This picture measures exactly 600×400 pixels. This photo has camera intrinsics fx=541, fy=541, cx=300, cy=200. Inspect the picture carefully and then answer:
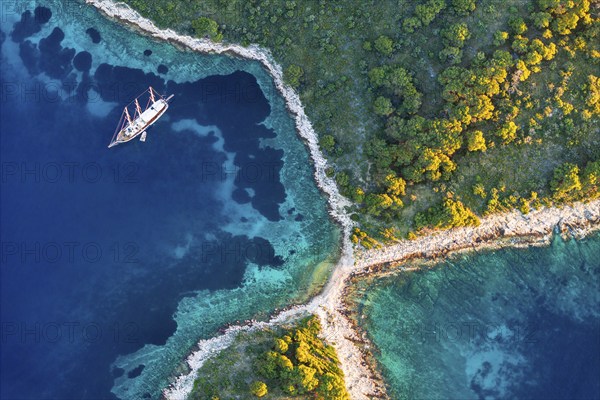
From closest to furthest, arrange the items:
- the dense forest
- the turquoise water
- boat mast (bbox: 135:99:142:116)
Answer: the dense forest, the turquoise water, boat mast (bbox: 135:99:142:116)

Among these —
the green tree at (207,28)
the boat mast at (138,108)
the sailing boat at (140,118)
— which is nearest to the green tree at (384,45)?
the green tree at (207,28)

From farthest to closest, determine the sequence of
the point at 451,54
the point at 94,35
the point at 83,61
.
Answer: the point at 94,35, the point at 83,61, the point at 451,54

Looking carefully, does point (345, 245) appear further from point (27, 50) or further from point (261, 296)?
point (27, 50)

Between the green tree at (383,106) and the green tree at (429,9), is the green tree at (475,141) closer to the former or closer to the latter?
the green tree at (383,106)

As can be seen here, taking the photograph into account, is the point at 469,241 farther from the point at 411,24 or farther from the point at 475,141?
the point at 411,24

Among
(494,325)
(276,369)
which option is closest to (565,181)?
(494,325)

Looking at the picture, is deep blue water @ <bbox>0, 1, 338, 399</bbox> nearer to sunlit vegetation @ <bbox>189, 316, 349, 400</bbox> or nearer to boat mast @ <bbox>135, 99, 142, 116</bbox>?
boat mast @ <bbox>135, 99, 142, 116</bbox>

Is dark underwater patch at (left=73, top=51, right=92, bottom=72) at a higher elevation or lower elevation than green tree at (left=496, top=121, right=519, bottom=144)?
higher

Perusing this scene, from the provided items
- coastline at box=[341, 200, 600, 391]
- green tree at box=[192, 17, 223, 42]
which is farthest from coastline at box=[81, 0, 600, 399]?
green tree at box=[192, 17, 223, 42]
